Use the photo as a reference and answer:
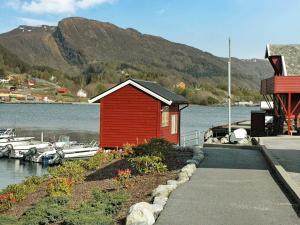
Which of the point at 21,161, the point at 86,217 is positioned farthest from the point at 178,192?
the point at 21,161

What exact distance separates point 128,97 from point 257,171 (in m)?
17.8

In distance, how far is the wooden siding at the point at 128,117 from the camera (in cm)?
3272

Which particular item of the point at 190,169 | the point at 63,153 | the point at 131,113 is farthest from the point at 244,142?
the point at 63,153

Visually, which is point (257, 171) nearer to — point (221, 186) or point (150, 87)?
point (221, 186)

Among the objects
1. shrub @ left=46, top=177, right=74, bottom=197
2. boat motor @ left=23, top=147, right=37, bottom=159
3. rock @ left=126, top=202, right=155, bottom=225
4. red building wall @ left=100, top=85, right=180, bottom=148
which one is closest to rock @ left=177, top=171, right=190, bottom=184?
shrub @ left=46, top=177, right=74, bottom=197

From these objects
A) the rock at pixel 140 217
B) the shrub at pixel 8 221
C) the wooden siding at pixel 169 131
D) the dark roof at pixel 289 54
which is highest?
the dark roof at pixel 289 54

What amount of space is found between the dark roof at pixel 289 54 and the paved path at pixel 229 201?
2372cm

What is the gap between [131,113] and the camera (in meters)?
33.1

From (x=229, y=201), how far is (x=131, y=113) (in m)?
22.3

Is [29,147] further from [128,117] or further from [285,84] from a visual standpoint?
[285,84]

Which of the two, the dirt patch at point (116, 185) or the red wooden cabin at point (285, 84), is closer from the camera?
the dirt patch at point (116, 185)

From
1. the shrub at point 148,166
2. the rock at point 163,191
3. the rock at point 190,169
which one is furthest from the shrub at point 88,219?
the shrub at point 148,166

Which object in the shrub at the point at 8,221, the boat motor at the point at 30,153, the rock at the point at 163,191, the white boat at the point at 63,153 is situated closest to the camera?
the shrub at the point at 8,221

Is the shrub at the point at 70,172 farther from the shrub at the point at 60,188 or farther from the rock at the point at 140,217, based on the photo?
the rock at the point at 140,217
